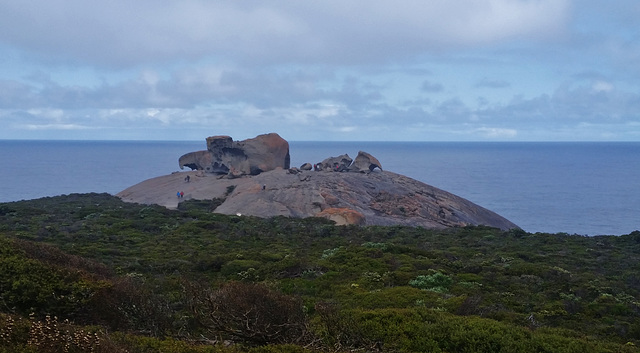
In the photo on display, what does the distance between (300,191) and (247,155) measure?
1355 centimetres

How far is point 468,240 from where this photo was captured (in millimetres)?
33906

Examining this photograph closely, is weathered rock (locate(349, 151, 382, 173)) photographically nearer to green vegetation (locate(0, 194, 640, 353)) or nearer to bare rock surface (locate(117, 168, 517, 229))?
bare rock surface (locate(117, 168, 517, 229))

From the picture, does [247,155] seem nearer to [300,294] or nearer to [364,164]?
[364,164]

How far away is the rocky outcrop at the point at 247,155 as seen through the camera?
6228cm

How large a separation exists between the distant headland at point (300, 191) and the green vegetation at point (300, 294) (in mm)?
13940

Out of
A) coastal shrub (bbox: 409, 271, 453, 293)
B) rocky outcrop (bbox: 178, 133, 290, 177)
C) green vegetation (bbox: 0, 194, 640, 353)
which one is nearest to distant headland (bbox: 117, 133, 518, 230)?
rocky outcrop (bbox: 178, 133, 290, 177)

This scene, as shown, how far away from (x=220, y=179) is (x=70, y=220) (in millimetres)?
25238

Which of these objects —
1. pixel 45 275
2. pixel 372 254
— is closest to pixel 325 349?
pixel 45 275

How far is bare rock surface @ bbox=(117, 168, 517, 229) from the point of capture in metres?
46.9

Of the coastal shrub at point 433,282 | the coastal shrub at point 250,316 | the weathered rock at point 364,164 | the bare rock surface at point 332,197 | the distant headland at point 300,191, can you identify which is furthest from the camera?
the weathered rock at point 364,164

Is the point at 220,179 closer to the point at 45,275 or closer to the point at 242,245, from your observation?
the point at 242,245

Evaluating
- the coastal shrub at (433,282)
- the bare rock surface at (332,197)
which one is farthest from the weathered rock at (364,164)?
the coastal shrub at (433,282)

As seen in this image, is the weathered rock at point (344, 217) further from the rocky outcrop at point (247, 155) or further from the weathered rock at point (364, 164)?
the rocky outcrop at point (247, 155)

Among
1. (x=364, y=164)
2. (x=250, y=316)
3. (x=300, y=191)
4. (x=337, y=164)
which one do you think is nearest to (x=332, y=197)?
(x=300, y=191)
